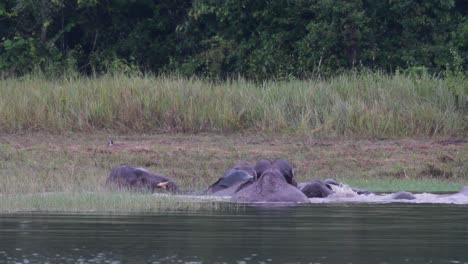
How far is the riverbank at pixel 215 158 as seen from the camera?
16562mm

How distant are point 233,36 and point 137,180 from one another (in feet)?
46.1

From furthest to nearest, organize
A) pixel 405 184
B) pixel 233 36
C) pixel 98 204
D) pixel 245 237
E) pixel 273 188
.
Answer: pixel 233 36 → pixel 405 184 → pixel 273 188 → pixel 98 204 → pixel 245 237

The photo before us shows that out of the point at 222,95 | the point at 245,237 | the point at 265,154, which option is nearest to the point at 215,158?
the point at 265,154

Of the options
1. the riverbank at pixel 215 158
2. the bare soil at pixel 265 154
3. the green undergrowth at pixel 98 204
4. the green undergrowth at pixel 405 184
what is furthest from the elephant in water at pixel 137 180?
the green undergrowth at pixel 405 184

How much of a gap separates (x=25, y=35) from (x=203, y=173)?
13.7 metres

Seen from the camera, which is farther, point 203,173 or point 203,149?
point 203,149

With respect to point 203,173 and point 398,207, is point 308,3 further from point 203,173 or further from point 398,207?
point 398,207

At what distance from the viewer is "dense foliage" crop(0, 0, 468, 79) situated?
2744 cm

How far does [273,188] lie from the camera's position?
14258 millimetres

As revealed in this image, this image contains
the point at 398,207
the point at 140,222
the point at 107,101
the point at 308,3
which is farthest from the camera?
the point at 308,3

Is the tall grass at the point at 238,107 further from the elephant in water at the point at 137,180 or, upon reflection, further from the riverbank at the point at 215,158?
the elephant in water at the point at 137,180

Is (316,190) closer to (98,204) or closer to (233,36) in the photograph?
(98,204)

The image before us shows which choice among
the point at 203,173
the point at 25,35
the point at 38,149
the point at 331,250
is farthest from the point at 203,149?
the point at 25,35

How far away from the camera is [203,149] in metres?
19.2
